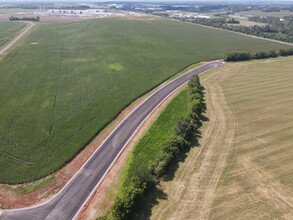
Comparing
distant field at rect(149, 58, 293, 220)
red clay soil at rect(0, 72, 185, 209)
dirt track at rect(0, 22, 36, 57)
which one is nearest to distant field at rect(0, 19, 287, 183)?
red clay soil at rect(0, 72, 185, 209)

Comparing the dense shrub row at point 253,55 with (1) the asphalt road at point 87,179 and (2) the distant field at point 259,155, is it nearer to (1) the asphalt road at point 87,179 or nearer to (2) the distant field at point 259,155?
(2) the distant field at point 259,155

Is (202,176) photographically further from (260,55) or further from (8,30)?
(8,30)

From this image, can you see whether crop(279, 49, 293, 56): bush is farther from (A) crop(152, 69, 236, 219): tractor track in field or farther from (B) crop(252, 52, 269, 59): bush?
(A) crop(152, 69, 236, 219): tractor track in field

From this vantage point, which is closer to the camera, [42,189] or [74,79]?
[42,189]

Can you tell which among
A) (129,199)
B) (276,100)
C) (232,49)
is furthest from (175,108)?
(232,49)

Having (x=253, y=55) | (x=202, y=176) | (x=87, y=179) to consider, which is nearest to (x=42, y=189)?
(x=87, y=179)

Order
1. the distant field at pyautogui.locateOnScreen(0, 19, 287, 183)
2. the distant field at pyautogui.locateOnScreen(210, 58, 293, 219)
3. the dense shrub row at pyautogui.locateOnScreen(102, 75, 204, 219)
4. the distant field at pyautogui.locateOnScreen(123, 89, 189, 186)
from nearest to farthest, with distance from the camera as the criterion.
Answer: the dense shrub row at pyautogui.locateOnScreen(102, 75, 204, 219) < the distant field at pyautogui.locateOnScreen(210, 58, 293, 219) < the distant field at pyautogui.locateOnScreen(123, 89, 189, 186) < the distant field at pyautogui.locateOnScreen(0, 19, 287, 183)
